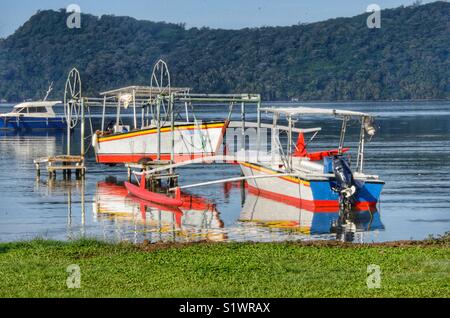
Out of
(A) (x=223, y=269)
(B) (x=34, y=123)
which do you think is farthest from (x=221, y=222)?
(B) (x=34, y=123)

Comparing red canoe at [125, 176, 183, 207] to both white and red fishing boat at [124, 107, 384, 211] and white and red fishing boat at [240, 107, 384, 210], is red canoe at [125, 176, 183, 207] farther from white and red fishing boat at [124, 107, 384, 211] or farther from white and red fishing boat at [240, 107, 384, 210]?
white and red fishing boat at [240, 107, 384, 210]

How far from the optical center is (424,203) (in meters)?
29.9

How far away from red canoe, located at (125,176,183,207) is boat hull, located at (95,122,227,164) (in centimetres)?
600

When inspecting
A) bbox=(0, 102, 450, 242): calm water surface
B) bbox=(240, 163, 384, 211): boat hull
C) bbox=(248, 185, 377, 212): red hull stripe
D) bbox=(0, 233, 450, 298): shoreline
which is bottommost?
bbox=(0, 102, 450, 242): calm water surface

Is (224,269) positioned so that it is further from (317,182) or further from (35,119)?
(35,119)

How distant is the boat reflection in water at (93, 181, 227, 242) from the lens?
23.3 meters

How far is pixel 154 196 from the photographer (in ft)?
99.1

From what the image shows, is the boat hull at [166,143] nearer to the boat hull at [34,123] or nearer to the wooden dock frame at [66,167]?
the wooden dock frame at [66,167]

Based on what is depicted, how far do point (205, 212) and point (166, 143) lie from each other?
1199 cm

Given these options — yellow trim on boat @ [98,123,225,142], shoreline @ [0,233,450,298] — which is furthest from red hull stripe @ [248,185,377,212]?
yellow trim on boat @ [98,123,225,142]

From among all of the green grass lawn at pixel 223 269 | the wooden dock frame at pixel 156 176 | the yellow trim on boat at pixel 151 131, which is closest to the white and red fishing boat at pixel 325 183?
the wooden dock frame at pixel 156 176
